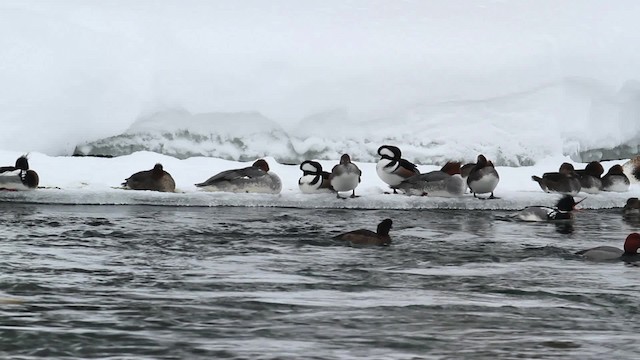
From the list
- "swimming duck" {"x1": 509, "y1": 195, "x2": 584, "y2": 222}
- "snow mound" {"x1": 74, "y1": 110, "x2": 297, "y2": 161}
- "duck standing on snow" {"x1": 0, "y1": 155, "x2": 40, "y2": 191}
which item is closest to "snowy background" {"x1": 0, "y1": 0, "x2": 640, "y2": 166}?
"snow mound" {"x1": 74, "y1": 110, "x2": 297, "y2": 161}

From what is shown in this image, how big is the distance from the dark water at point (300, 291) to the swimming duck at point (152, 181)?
1.34 m

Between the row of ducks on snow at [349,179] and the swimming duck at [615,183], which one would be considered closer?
the row of ducks on snow at [349,179]

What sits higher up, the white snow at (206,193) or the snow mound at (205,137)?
the snow mound at (205,137)

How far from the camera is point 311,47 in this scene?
59.6ft

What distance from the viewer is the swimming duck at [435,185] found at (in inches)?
523

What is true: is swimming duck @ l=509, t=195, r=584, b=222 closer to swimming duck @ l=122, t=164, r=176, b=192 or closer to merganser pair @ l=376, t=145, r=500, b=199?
merganser pair @ l=376, t=145, r=500, b=199

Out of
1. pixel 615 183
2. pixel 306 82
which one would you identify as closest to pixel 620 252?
pixel 615 183

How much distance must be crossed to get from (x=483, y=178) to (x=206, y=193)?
10.7 ft

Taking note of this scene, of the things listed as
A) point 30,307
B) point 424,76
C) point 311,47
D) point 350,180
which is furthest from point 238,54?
point 30,307

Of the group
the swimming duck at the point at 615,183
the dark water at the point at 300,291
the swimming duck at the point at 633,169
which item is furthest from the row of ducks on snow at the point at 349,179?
the swimming duck at the point at 633,169

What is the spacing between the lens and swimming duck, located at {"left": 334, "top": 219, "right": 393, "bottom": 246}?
9789mm

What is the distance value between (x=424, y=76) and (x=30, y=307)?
12.1m

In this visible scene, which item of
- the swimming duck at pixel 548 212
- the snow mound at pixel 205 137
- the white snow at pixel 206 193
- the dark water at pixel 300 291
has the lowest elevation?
the dark water at pixel 300 291

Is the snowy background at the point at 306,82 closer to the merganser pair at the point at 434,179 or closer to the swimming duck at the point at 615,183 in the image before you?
the swimming duck at the point at 615,183
